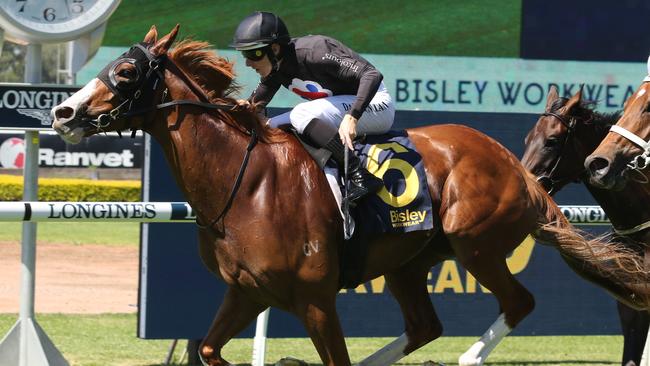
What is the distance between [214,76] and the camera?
228 inches

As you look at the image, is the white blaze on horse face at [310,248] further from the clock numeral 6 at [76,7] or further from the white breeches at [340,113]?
the clock numeral 6 at [76,7]

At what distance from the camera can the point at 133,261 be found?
14609 mm

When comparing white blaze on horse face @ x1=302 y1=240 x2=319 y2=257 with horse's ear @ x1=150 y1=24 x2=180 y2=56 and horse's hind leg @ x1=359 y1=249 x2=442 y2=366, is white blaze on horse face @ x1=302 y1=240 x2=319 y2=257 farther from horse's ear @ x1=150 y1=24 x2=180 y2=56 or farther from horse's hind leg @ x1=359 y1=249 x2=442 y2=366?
horse's ear @ x1=150 y1=24 x2=180 y2=56

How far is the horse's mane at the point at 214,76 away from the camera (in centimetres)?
570

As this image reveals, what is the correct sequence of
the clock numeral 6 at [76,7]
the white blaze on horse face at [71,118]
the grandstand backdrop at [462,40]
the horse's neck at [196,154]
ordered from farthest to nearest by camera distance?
1. the grandstand backdrop at [462,40]
2. the clock numeral 6 at [76,7]
3. the horse's neck at [196,154]
4. the white blaze on horse face at [71,118]

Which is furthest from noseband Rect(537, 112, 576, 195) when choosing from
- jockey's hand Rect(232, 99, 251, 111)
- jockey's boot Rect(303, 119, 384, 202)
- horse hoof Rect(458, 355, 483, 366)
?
jockey's hand Rect(232, 99, 251, 111)

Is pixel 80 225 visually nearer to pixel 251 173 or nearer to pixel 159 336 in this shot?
pixel 159 336

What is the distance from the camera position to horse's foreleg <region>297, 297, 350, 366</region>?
5.49 meters

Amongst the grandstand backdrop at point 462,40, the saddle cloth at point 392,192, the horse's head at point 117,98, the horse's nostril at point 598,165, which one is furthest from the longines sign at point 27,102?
the grandstand backdrop at point 462,40

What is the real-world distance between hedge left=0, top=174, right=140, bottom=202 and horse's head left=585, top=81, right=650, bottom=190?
636 inches

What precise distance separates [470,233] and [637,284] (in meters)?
1.02

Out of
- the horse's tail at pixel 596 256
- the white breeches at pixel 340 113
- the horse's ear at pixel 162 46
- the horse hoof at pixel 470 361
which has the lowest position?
the horse hoof at pixel 470 361

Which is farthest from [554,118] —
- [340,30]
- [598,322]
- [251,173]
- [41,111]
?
[340,30]

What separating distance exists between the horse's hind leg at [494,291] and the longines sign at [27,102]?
93.4 inches
